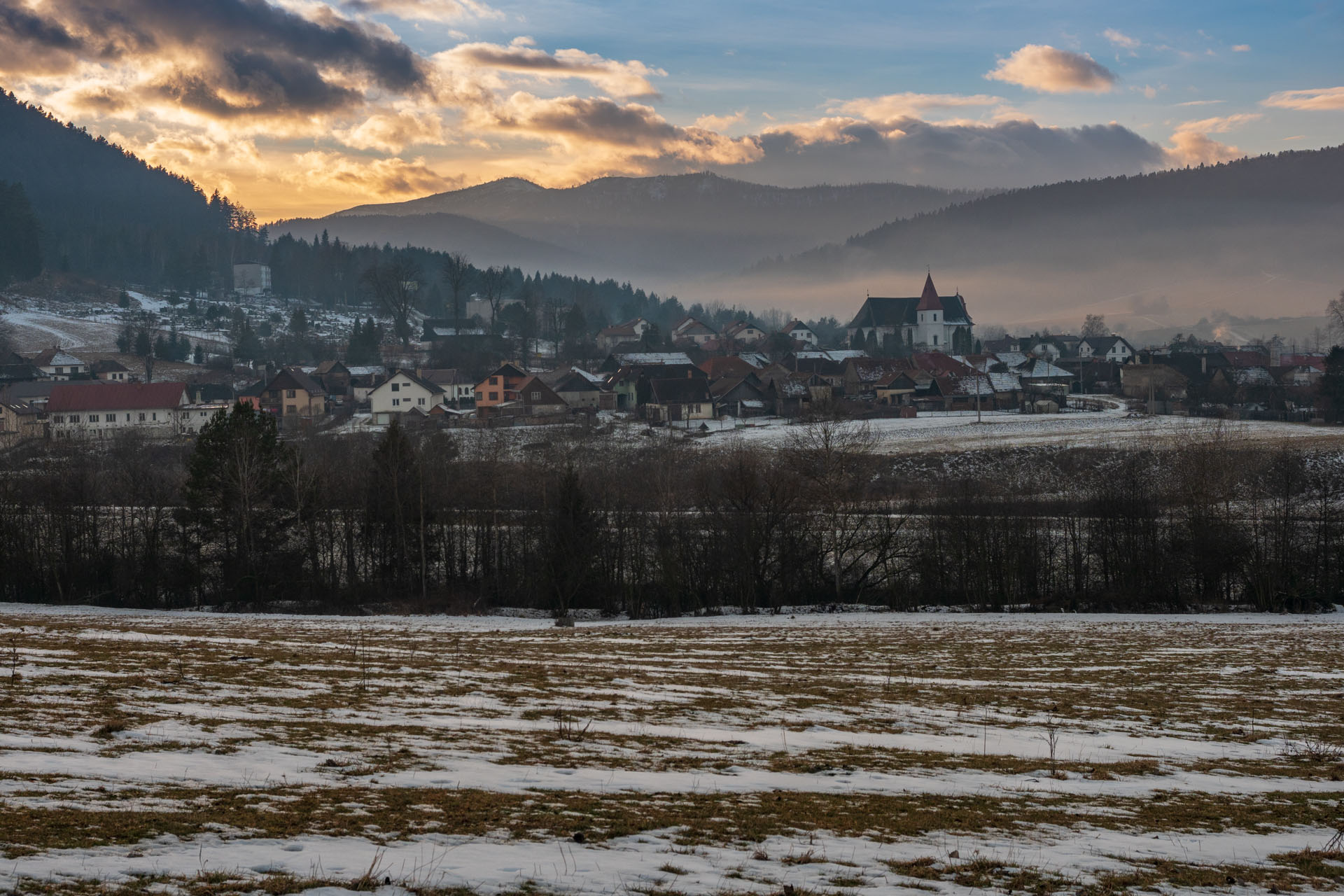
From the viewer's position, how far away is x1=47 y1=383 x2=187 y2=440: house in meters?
104

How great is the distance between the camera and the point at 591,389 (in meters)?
124

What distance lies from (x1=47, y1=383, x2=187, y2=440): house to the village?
0.52 feet

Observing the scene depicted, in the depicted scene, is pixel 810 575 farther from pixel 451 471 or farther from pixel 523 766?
pixel 523 766

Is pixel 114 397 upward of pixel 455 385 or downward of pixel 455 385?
downward

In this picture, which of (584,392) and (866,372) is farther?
(866,372)

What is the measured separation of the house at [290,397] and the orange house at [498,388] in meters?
17.7

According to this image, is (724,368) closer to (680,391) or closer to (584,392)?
(584,392)

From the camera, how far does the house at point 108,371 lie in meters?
134

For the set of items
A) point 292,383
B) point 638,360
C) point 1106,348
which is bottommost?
point 292,383

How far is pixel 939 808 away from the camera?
12.1 m

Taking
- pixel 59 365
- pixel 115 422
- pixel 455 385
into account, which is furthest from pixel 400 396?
pixel 59 365

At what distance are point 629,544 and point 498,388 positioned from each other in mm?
73884

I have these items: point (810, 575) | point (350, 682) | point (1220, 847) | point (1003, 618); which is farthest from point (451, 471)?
point (1220, 847)

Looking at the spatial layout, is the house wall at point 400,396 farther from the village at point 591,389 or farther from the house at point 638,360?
the house at point 638,360
